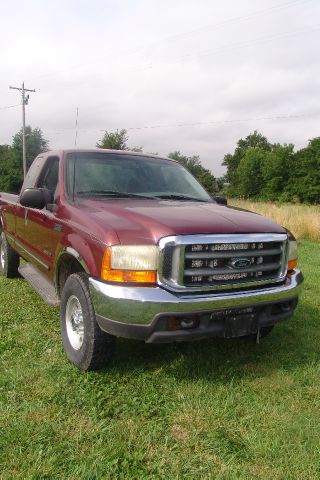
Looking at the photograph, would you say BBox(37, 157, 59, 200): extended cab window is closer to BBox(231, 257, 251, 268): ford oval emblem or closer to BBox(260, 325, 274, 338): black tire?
BBox(231, 257, 251, 268): ford oval emblem

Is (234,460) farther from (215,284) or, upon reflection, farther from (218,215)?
(218,215)

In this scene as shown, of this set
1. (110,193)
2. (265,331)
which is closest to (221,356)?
(265,331)

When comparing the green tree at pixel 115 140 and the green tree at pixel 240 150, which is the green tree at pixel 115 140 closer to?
the green tree at pixel 115 140

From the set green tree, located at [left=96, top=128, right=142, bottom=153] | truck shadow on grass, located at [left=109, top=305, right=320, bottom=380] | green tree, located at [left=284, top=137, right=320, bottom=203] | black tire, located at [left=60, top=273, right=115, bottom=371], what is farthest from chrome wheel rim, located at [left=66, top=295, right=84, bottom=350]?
green tree, located at [left=284, top=137, right=320, bottom=203]

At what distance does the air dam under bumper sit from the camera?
276 centimetres

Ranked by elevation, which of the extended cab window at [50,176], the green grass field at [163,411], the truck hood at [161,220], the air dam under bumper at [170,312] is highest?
the extended cab window at [50,176]

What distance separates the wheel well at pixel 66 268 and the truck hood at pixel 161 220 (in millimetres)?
462

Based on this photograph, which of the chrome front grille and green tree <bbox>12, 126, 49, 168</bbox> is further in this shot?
green tree <bbox>12, 126, 49, 168</bbox>

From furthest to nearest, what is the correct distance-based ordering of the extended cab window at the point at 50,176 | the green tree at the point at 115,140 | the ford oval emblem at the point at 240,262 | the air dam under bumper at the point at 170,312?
1. the green tree at the point at 115,140
2. the extended cab window at the point at 50,176
3. the ford oval emblem at the point at 240,262
4. the air dam under bumper at the point at 170,312

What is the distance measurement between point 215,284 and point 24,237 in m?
3.01

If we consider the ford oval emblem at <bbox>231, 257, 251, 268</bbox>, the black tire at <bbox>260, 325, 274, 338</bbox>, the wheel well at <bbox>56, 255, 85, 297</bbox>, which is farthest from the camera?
the black tire at <bbox>260, 325, 274, 338</bbox>

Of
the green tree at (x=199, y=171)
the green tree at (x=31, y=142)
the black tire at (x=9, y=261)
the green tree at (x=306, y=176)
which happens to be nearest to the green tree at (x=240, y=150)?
the green tree at (x=199, y=171)

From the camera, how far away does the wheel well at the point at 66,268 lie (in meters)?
3.51

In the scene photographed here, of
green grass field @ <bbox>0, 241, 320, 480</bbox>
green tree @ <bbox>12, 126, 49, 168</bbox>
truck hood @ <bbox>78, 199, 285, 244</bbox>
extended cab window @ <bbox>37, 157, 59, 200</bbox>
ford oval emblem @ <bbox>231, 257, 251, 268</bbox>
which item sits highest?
green tree @ <bbox>12, 126, 49, 168</bbox>
